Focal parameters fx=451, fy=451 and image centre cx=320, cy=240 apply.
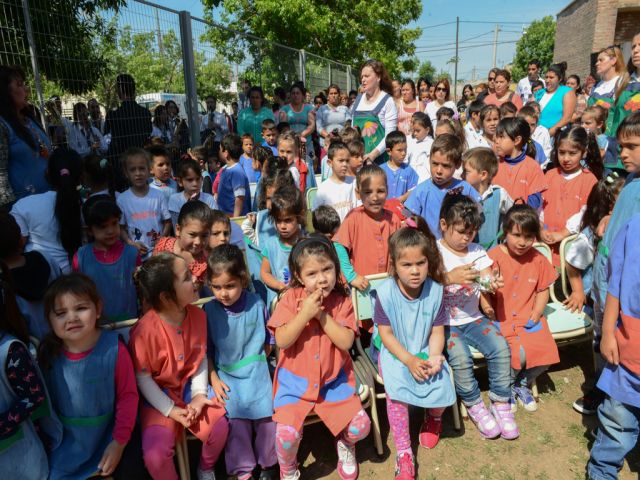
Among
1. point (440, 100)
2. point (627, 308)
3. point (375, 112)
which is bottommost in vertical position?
point (627, 308)

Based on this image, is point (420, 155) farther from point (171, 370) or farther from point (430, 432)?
point (171, 370)

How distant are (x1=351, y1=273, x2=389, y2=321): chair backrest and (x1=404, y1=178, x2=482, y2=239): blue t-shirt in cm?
67

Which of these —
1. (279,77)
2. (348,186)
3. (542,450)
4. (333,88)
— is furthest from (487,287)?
(279,77)

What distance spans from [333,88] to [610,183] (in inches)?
219

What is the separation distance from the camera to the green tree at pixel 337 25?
589 inches

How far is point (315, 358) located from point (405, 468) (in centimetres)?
77

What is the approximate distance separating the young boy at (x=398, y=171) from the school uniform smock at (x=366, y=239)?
1278mm

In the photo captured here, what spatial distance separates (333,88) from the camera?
779 centimetres

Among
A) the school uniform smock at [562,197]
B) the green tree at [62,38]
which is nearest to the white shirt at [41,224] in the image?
the green tree at [62,38]

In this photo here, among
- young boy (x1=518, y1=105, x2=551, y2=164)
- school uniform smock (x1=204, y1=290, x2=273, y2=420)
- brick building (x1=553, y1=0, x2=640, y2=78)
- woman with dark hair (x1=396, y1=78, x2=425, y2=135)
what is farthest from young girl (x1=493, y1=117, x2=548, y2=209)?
brick building (x1=553, y1=0, x2=640, y2=78)

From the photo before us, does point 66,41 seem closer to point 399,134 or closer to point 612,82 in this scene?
point 399,134

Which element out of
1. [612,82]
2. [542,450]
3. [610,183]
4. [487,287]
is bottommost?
[542,450]

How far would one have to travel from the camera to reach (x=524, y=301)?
9.70 ft

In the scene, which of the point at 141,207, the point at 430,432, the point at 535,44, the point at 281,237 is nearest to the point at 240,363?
the point at 281,237
